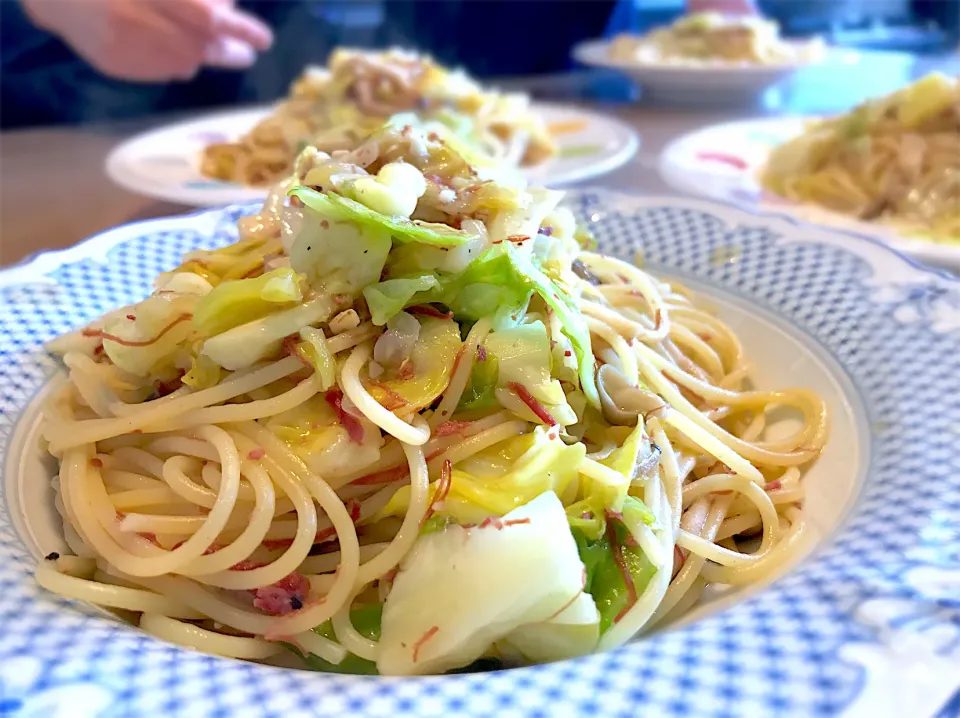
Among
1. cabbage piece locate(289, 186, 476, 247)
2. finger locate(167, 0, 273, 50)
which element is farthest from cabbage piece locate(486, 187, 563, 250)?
finger locate(167, 0, 273, 50)

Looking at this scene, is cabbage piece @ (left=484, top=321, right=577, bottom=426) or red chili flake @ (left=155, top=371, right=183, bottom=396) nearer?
cabbage piece @ (left=484, top=321, right=577, bottom=426)

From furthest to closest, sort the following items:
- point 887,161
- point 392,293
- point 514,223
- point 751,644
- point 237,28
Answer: point 237,28
point 887,161
point 514,223
point 392,293
point 751,644

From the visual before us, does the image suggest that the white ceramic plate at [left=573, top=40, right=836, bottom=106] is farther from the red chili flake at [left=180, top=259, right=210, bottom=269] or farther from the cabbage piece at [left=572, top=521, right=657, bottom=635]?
the cabbage piece at [left=572, top=521, right=657, bottom=635]

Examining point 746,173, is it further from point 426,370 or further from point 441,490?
point 441,490

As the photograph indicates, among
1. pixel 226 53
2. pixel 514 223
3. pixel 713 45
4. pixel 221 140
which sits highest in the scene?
pixel 514 223

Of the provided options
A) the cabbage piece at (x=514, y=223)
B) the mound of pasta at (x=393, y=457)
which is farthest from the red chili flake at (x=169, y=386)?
the cabbage piece at (x=514, y=223)

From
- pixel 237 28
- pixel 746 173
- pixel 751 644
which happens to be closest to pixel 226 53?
pixel 237 28

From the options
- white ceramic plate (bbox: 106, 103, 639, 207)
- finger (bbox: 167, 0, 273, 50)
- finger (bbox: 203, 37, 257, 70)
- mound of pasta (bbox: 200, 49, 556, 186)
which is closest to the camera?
white ceramic plate (bbox: 106, 103, 639, 207)
